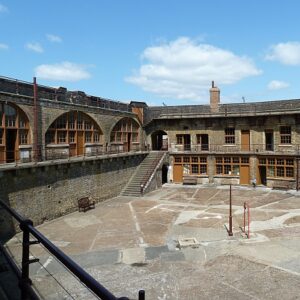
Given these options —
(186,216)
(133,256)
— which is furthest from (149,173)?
(133,256)

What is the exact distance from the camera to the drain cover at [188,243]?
14.1 meters

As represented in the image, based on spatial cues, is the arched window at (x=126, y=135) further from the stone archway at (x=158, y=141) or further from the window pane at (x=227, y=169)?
the window pane at (x=227, y=169)

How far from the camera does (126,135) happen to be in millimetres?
30203

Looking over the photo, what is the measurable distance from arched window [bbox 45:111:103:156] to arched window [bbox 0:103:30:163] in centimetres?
Answer: 198

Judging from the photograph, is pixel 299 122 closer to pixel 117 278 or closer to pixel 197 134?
pixel 197 134

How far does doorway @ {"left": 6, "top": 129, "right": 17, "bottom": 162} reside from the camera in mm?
18062

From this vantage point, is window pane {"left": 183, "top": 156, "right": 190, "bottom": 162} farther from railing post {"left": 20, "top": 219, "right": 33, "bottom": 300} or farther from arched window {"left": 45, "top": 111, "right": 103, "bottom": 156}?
railing post {"left": 20, "top": 219, "right": 33, "bottom": 300}

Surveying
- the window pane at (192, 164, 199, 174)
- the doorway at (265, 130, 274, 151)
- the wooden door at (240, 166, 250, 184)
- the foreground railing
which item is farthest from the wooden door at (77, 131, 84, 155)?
the foreground railing

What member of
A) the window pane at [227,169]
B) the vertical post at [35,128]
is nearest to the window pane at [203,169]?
the window pane at [227,169]

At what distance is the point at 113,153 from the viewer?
88.3ft

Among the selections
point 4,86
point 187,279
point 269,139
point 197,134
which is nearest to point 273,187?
point 269,139

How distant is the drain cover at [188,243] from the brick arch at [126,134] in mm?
14151

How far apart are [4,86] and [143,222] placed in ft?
32.5

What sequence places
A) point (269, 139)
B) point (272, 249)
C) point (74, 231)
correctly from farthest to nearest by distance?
point (269, 139), point (74, 231), point (272, 249)
